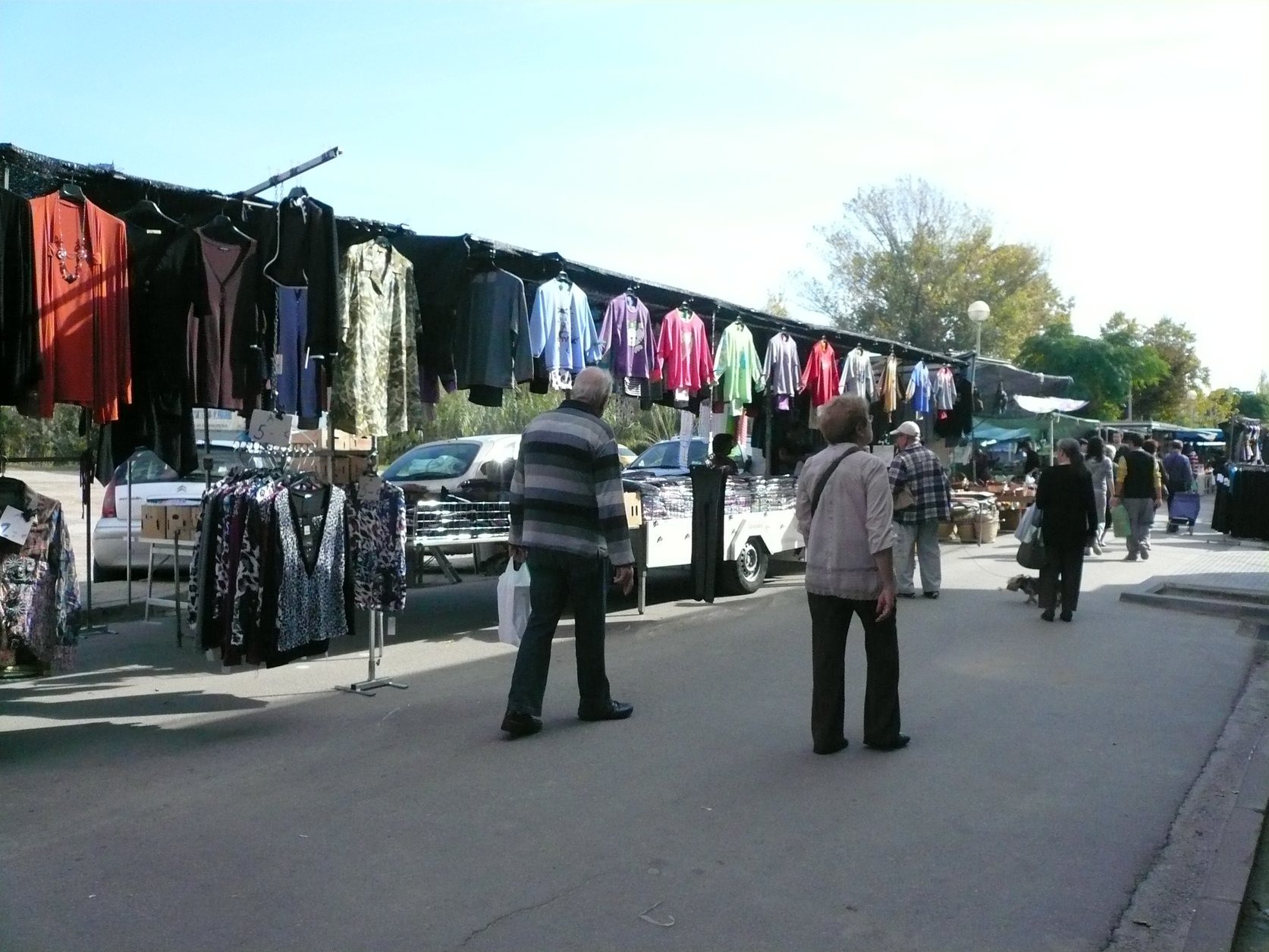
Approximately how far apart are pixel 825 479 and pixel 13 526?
13.8 ft

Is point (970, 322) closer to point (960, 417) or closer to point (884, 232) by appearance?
point (884, 232)

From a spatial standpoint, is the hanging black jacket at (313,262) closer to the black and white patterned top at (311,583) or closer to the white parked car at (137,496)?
the black and white patterned top at (311,583)

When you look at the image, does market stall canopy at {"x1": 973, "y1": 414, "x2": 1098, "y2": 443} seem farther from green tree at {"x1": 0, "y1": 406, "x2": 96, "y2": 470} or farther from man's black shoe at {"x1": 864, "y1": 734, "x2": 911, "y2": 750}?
man's black shoe at {"x1": 864, "y1": 734, "x2": 911, "y2": 750}

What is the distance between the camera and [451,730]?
250 inches

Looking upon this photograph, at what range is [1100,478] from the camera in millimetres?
15820

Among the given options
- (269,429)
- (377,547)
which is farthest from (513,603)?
(269,429)

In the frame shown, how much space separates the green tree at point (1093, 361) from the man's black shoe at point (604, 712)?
115 feet

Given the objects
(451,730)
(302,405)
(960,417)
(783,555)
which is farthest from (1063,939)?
(960,417)

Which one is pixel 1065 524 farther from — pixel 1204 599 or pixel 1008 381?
pixel 1008 381

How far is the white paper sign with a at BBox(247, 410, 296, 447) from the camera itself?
23.1 feet

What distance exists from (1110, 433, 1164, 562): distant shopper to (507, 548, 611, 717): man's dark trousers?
469 inches

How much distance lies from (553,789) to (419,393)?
4.07 m

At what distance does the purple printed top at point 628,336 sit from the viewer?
1041 centimetres

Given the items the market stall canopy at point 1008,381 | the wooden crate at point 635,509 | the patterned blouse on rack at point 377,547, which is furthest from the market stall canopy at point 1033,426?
the patterned blouse on rack at point 377,547
